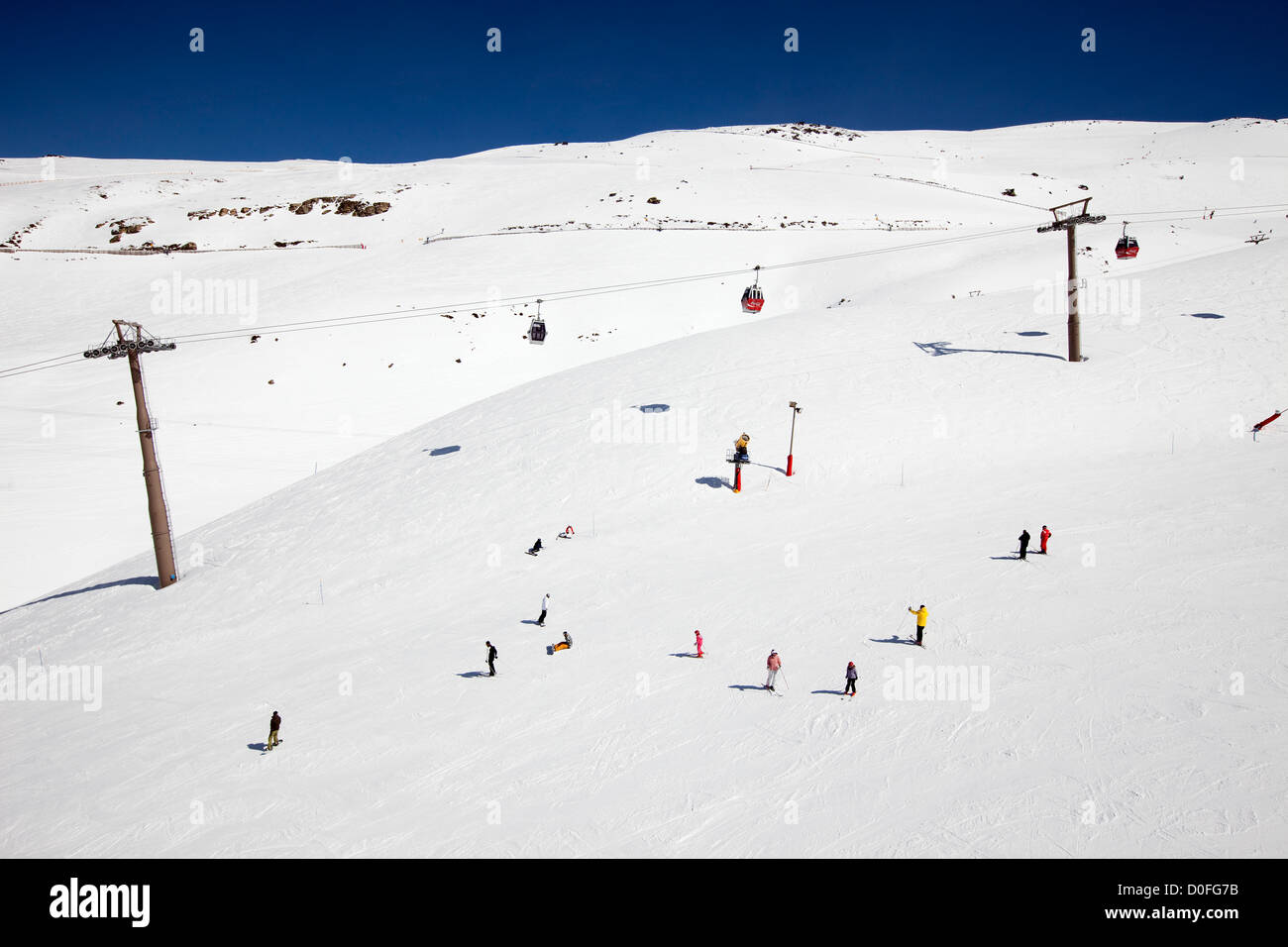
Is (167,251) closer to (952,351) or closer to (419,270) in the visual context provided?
(419,270)

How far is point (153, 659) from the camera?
69.2 feet

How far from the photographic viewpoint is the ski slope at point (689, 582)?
11922 mm

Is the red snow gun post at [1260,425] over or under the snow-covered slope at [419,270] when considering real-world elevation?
under

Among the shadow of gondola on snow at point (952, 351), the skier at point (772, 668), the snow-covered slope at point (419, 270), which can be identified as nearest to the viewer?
the skier at point (772, 668)

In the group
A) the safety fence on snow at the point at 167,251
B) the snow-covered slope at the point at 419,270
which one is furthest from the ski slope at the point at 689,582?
the safety fence on snow at the point at 167,251

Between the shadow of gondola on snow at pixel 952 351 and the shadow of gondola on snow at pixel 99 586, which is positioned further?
the shadow of gondola on snow at pixel 952 351

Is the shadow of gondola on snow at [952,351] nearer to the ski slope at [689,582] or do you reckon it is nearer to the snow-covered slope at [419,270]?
the ski slope at [689,582]

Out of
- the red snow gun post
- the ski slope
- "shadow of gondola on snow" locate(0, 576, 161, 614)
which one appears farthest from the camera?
"shadow of gondola on snow" locate(0, 576, 161, 614)

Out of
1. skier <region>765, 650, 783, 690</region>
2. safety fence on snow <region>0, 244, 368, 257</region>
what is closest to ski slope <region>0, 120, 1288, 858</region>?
skier <region>765, 650, 783, 690</region>

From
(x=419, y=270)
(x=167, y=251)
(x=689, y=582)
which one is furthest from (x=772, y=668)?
(x=167, y=251)

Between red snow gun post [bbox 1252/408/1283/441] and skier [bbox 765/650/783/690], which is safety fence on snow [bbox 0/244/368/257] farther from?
red snow gun post [bbox 1252/408/1283/441]

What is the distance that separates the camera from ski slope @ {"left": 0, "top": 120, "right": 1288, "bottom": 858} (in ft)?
39.1

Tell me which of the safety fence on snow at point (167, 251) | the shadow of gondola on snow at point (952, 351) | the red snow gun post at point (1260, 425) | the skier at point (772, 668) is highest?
the safety fence on snow at point (167, 251)
